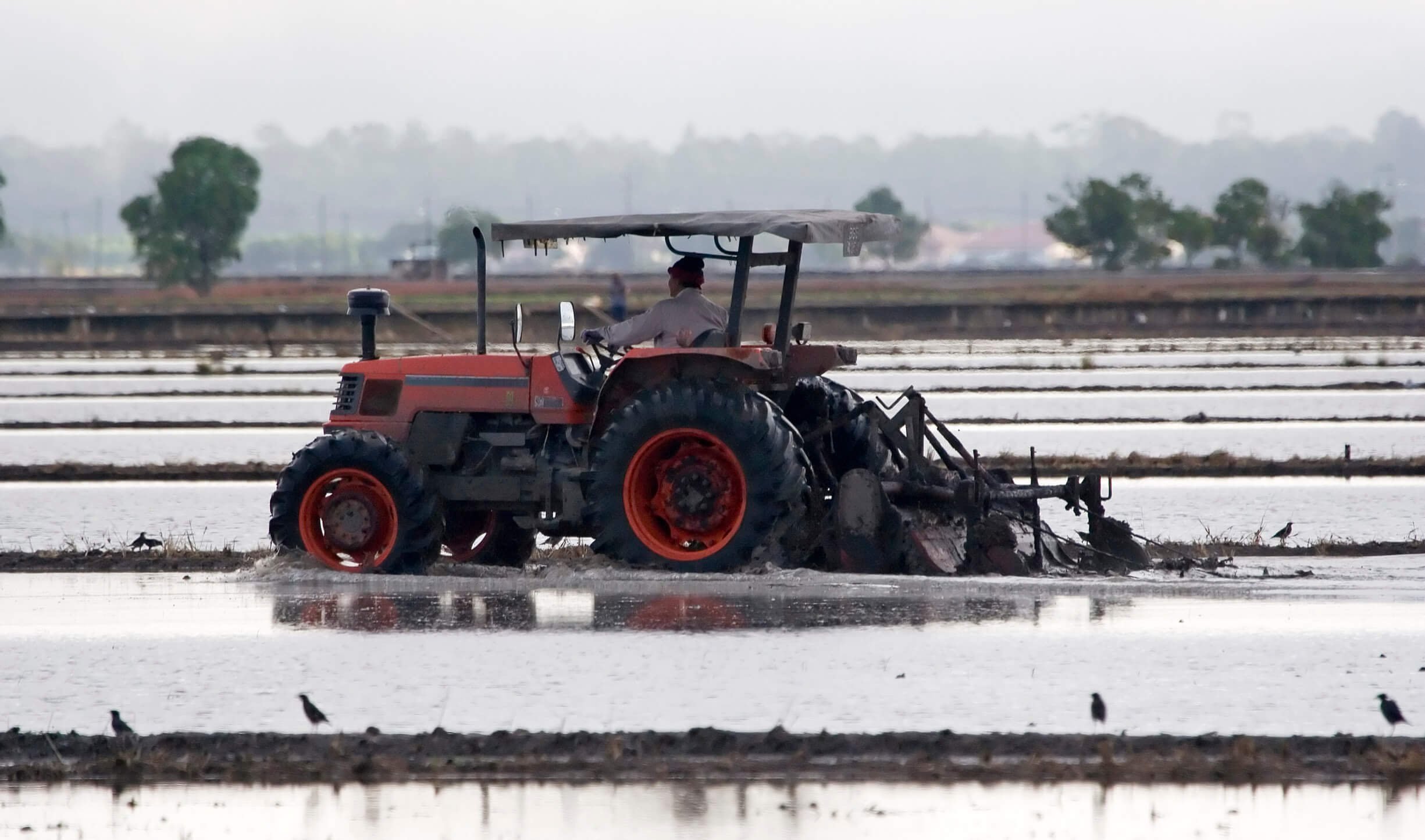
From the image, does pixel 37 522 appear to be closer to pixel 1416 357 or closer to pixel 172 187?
pixel 1416 357

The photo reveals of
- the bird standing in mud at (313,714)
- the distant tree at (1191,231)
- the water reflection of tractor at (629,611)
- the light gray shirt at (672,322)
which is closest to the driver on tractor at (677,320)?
the light gray shirt at (672,322)

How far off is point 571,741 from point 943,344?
132 feet

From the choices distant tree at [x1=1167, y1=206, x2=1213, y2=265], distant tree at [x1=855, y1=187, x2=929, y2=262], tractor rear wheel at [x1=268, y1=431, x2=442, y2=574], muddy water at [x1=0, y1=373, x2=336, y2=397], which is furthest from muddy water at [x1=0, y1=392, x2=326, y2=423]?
distant tree at [x1=855, y1=187, x2=929, y2=262]

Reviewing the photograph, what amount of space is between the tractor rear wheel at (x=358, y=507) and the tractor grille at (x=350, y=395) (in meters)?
0.32

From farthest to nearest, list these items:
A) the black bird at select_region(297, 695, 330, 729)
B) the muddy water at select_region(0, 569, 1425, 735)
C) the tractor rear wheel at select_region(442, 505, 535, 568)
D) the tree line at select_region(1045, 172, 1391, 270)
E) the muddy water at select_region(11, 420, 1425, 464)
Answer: the tree line at select_region(1045, 172, 1391, 270) < the muddy water at select_region(11, 420, 1425, 464) < the tractor rear wheel at select_region(442, 505, 535, 568) < the muddy water at select_region(0, 569, 1425, 735) < the black bird at select_region(297, 695, 330, 729)

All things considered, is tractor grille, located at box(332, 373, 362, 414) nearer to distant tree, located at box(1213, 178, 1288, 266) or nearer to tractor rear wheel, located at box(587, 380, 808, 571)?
tractor rear wheel, located at box(587, 380, 808, 571)

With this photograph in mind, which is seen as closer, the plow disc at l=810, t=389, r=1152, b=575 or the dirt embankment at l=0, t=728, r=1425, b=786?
the dirt embankment at l=0, t=728, r=1425, b=786

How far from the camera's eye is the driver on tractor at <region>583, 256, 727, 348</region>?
11.5 m

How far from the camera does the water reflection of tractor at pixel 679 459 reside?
11172mm

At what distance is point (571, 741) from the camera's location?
728 cm

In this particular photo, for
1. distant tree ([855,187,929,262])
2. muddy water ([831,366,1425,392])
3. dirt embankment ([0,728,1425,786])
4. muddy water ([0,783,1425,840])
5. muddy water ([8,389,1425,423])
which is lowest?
muddy water ([0,783,1425,840])

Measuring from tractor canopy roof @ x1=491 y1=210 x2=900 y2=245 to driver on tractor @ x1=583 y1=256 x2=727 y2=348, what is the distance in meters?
0.30

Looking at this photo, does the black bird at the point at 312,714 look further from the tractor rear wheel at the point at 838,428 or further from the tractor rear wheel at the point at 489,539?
the tractor rear wheel at the point at 489,539

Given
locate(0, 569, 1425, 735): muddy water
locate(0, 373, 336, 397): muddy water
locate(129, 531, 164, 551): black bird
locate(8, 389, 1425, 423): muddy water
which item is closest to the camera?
locate(0, 569, 1425, 735): muddy water
